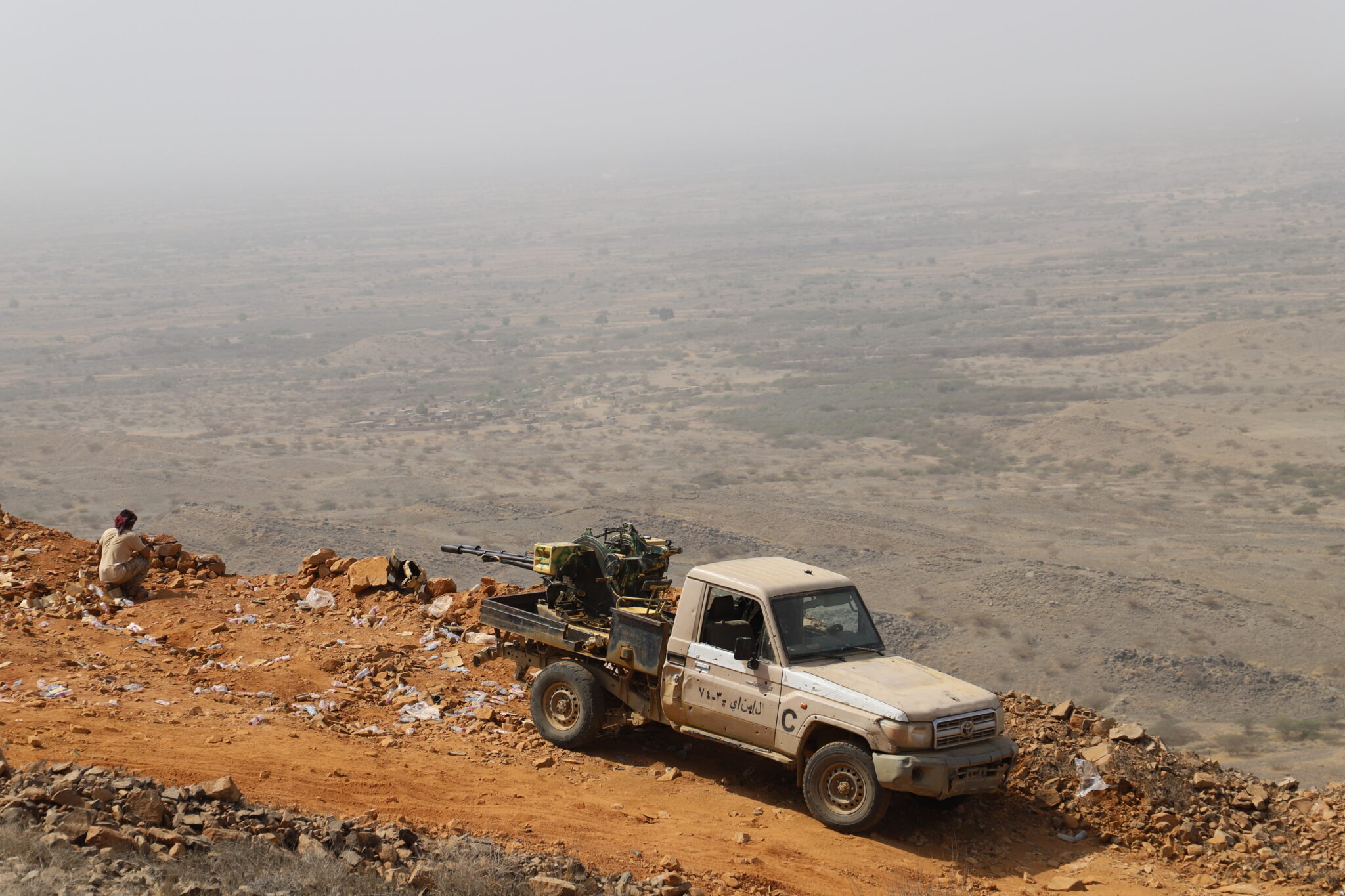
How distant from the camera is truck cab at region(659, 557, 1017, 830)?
8.45 metres

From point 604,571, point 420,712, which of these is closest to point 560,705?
point 604,571

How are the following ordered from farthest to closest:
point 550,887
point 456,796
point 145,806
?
→ point 456,796, point 145,806, point 550,887

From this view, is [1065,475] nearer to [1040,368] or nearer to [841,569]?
[841,569]

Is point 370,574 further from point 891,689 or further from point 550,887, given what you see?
point 550,887

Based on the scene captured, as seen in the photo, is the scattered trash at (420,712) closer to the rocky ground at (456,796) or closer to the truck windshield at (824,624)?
the rocky ground at (456,796)

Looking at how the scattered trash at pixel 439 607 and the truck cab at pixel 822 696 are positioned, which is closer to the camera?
the truck cab at pixel 822 696

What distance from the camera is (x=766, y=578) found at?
952 centimetres

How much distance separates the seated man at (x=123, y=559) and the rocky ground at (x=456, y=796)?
704mm

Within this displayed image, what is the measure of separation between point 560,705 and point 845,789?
107 inches

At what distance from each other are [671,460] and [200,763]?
44537mm

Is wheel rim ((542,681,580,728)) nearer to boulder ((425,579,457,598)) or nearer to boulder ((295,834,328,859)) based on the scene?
boulder ((295,834,328,859))

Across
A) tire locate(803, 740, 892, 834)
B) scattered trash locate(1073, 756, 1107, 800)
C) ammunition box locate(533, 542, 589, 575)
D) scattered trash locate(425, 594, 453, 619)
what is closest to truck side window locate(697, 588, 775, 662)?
tire locate(803, 740, 892, 834)

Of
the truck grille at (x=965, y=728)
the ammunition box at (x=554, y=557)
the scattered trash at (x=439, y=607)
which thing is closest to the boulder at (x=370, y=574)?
the scattered trash at (x=439, y=607)

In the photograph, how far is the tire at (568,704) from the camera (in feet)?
33.1
